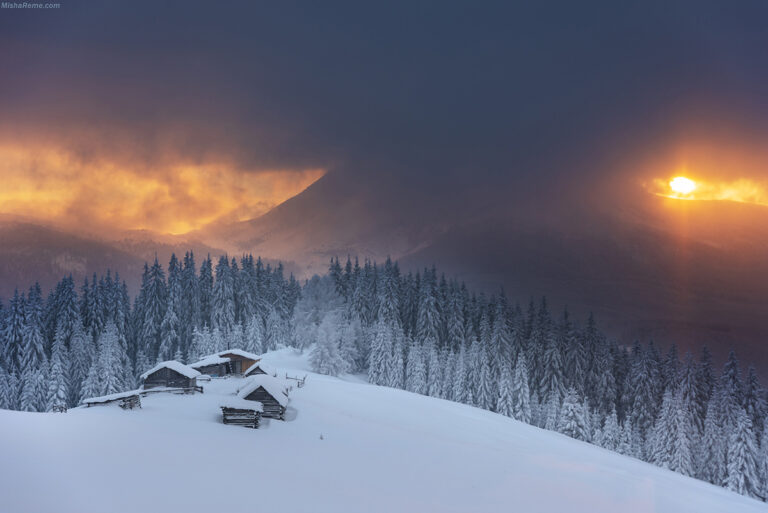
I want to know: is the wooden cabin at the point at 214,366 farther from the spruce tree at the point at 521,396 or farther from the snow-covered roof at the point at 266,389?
the spruce tree at the point at 521,396

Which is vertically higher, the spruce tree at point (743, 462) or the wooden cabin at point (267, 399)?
the wooden cabin at point (267, 399)

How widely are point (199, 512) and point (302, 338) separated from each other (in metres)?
82.1

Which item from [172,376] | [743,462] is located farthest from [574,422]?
[172,376]

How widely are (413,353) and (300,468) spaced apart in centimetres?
6762

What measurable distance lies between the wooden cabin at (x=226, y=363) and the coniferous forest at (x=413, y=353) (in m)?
18.9

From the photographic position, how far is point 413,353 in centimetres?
9275

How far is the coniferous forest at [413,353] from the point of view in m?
72.2

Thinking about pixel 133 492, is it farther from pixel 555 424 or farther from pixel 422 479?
pixel 555 424

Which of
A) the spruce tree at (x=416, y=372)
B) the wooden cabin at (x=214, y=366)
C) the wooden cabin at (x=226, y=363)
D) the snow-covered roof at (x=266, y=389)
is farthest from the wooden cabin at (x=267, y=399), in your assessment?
the spruce tree at (x=416, y=372)

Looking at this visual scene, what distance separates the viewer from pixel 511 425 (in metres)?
55.3

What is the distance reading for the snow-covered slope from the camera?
65.4 feet

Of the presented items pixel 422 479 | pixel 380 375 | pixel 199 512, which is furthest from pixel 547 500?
pixel 380 375

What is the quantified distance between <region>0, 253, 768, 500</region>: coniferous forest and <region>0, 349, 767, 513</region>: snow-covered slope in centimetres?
3671

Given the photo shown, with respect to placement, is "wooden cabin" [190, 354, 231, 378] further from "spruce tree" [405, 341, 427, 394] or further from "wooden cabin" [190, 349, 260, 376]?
"spruce tree" [405, 341, 427, 394]
